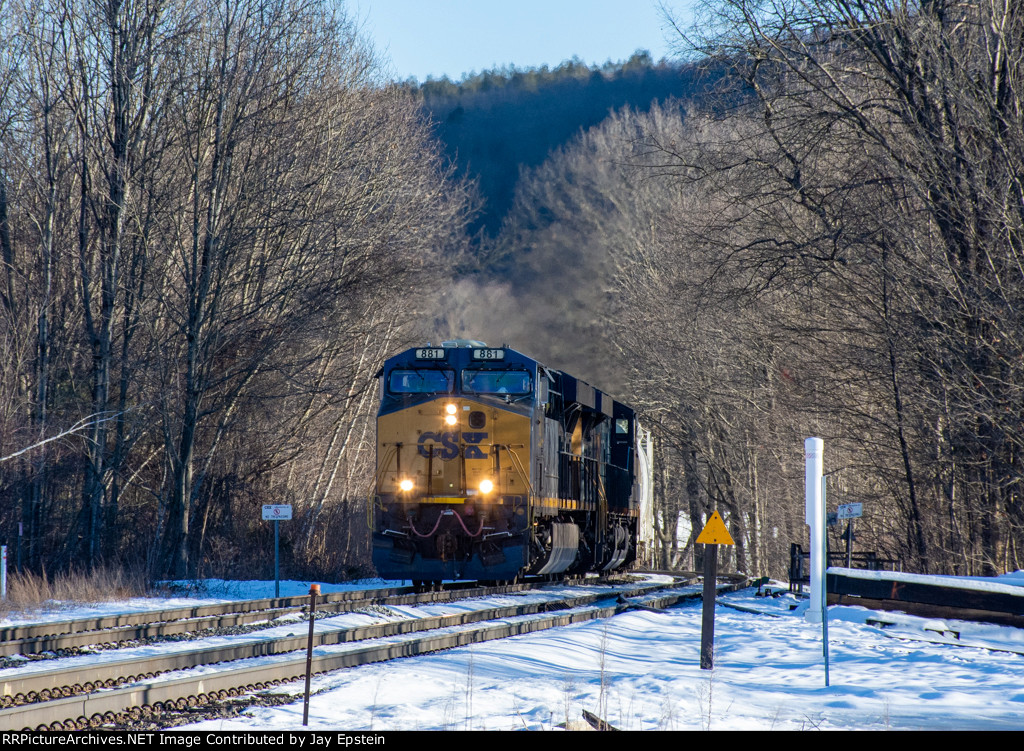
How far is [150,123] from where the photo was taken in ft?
74.9

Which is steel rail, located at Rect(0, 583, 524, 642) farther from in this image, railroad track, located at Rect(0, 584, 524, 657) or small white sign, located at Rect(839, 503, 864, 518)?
small white sign, located at Rect(839, 503, 864, 518)

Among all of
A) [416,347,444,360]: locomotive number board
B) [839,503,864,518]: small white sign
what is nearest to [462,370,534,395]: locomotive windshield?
[416,347,444,360]: locomotive number board

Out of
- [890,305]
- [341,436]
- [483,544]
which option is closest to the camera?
[483,544]

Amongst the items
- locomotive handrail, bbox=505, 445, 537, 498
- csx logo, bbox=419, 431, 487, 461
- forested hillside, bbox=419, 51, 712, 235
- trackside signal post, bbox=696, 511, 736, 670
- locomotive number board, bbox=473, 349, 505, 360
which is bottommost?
trackside signal post, bbox=696, 511, 736, 670

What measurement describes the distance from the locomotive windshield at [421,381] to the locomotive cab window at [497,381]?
285mm

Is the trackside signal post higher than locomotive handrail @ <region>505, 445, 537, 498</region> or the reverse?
the reverse

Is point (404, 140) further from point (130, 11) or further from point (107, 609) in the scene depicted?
point (107, 609)

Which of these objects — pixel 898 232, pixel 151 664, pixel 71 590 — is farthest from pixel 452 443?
pixel 151 664

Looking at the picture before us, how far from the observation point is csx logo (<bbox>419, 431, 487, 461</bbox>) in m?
16.5

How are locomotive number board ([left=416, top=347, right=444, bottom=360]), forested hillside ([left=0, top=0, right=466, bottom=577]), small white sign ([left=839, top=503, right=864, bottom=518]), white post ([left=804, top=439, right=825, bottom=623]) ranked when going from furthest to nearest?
forested hillside ([left=0, top=0, right=466, bottom=577]), locomotive number board ([left=416, top=347, right=444, bottom=360]), small white sign ([left=839, top=503, right=864, bottom=518]), white post ([left=804, top=439, right=825, bottom=623])

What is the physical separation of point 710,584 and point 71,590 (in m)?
11.0

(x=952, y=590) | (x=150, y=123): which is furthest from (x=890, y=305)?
(x=150, y=123)

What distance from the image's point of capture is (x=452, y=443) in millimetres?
16531
